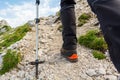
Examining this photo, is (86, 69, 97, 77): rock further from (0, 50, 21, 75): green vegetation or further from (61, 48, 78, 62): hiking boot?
(0, 50, 21, 75): green vegetation

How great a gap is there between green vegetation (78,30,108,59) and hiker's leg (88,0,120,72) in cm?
614

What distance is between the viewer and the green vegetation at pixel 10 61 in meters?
8.66

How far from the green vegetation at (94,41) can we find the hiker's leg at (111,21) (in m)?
6.14

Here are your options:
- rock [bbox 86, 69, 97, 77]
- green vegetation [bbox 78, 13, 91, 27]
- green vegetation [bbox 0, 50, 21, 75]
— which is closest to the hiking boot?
rock [bbox 86, 69, 97, 77]

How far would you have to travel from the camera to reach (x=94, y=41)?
29.5 feet

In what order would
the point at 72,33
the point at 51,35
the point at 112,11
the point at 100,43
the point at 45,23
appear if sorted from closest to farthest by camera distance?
the point at 112,11 < the point at 72,33 < the point at 100,43 < the point at 51,35 < the point at 45,23

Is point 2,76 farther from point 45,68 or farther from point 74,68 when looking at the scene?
point 74,68

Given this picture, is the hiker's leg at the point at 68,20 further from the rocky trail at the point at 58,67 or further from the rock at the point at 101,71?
the rock at the point at 101,71

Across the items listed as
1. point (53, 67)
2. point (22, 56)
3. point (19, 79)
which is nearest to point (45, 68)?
point (53, 67)

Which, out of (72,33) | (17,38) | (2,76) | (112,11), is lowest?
(2,76)

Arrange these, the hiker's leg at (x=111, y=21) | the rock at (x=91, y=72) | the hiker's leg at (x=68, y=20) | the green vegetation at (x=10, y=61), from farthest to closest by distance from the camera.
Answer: the green vegetation at (x=10, y=61) < the rock at (x=91, y=72) < the hiker's leg at (x=68, y=20) < the hiker's leg at (x=111, y=21)

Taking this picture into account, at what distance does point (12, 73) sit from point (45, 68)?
3.82 feet

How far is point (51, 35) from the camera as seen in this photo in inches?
438

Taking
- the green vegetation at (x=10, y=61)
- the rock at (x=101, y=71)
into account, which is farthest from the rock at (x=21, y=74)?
the rock at (x=101, y=71)
